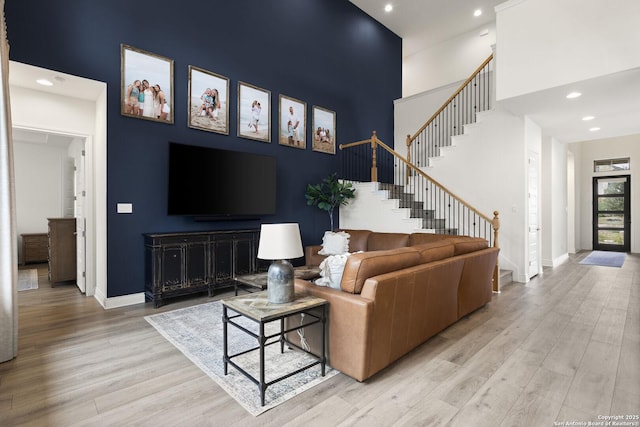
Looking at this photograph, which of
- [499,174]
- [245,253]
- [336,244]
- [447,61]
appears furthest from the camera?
[447,61]

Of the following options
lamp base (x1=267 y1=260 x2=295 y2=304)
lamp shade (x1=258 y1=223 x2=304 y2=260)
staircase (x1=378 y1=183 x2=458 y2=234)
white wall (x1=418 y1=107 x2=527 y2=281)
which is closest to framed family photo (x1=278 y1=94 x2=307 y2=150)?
staircase (x1=378 y1=183 x2=458 y2=234)

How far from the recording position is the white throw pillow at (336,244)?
5.61 metres

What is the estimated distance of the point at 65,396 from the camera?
2133 millimetres

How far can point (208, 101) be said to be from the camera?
4.93m

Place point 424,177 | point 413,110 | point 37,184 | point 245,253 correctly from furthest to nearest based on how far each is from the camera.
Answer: point 413,110
point 37,184
point 424,177
point 245,253

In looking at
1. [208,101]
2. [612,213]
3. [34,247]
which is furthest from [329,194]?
[612,213]

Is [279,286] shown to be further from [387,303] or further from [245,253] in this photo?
[245,253]

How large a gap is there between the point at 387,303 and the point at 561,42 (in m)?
4.39

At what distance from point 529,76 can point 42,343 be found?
258 inches

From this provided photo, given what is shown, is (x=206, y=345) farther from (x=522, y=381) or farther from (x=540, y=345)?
(x=540, y=345)

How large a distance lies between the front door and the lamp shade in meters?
11.4

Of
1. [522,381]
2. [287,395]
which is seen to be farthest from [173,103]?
[522,381]

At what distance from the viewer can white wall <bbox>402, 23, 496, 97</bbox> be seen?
8555 millimetres

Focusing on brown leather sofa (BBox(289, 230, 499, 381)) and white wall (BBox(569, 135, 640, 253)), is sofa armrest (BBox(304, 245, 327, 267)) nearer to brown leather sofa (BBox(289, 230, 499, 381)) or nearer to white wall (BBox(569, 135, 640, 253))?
brown leather sofa (BBox(289, 230, 499, 381))
